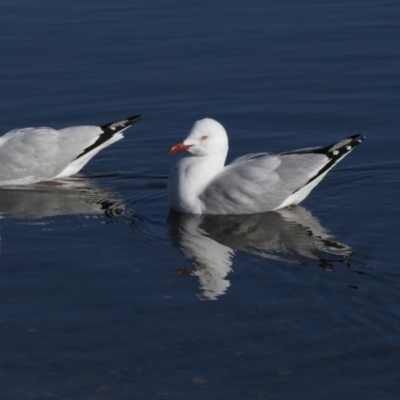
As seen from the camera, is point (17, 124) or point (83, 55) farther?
point (83, 55)

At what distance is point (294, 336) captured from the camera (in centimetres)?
920

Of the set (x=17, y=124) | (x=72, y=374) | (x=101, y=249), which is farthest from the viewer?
(x=17, y=124)

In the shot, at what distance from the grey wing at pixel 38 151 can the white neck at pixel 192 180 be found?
2.03 meters

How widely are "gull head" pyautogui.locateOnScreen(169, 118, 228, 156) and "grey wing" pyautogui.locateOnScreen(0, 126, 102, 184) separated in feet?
6.92

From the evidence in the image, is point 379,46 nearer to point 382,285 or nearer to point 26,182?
point 26,182

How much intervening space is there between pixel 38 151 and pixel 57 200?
1.03 metres

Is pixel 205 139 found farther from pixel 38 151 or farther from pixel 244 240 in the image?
pixel 38 151

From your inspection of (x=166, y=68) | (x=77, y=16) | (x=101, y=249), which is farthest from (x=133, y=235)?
(x=77, y=16)

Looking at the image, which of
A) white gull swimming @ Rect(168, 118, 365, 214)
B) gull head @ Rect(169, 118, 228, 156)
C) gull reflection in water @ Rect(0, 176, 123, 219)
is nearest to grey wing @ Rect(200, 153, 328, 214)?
white gull swimming @ Rect(168, 118, 365, 214)

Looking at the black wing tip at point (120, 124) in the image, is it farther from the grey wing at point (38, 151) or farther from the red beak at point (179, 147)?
the red beak at point (179, 147)

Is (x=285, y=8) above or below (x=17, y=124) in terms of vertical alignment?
above

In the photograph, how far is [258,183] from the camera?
40.1 feet

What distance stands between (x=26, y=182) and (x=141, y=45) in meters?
4.82

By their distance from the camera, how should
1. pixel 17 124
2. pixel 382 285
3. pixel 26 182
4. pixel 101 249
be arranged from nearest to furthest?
pixel 382 285
pixel 101 249
pixel 26 182
pixel 17 124
